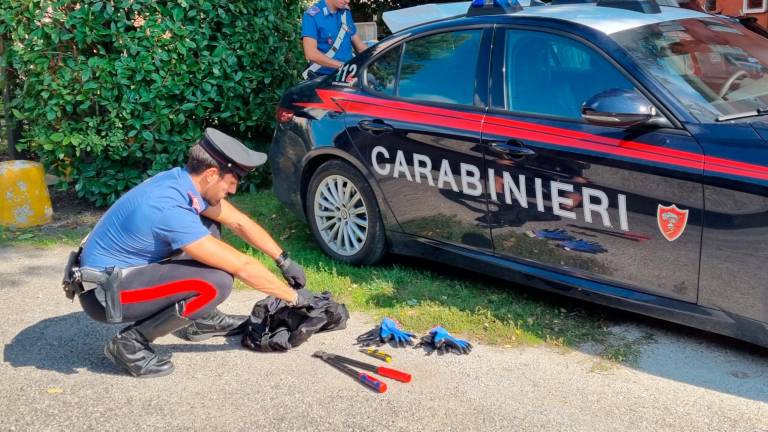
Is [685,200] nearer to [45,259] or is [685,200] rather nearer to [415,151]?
[415,151]

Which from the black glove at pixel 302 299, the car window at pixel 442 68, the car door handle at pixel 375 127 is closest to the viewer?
the black glove at pixel 302 299

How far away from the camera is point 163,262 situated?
4055 millimetres

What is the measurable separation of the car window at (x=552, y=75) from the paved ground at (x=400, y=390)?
4.09 feet

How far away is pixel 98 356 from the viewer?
4.42 m

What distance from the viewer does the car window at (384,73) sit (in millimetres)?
5203

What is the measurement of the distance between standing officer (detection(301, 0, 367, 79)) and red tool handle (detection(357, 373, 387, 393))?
11.7ft

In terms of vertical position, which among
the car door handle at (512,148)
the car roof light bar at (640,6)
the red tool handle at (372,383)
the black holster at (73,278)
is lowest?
the red tool handle at (372,383)

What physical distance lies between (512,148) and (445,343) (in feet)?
3.48

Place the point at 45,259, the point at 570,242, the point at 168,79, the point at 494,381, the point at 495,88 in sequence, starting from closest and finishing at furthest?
the point at 494,381, the point at 570,242, the point at 495,88, the point at 45,259, the point at 168,79

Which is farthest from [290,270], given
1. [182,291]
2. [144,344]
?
[144,344]

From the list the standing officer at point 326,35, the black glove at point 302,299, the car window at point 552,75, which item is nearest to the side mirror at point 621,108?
the car window at point 552,75

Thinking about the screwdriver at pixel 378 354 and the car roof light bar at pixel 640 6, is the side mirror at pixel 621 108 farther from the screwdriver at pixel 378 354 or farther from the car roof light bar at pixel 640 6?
the screwdriver at pixel 378 354

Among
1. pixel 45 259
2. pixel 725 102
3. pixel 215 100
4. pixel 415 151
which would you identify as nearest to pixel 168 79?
pixel 215 100

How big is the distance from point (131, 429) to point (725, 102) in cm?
309
